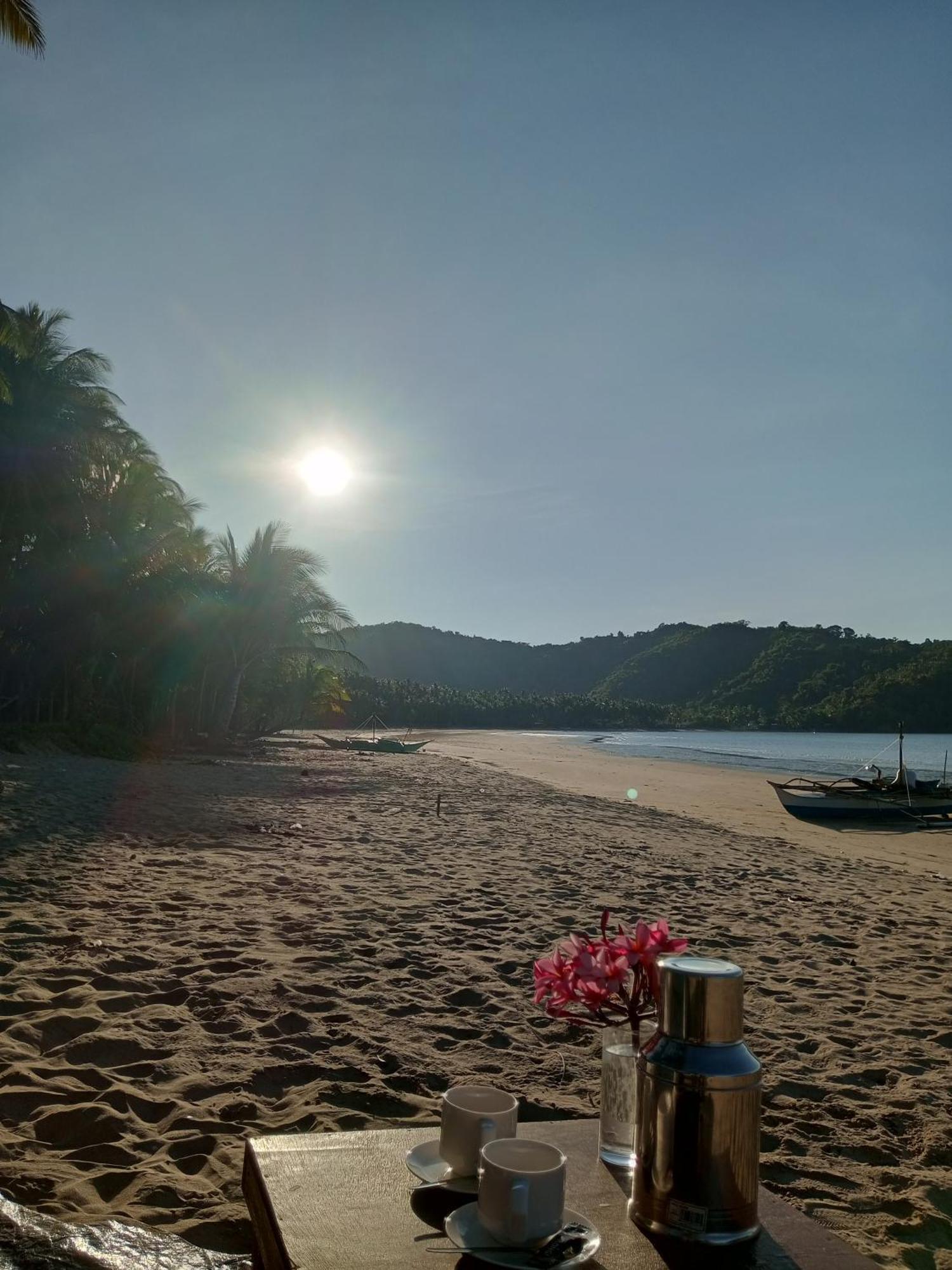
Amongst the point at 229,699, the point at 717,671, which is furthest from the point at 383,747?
the point at 717,671

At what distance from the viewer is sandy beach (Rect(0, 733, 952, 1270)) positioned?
274cm

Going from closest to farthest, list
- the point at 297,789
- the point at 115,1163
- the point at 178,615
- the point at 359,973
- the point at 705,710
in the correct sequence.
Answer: the point at 115,1163
the point at 359,973
the point at 297,789
the point at 178,615
the point at 705,710

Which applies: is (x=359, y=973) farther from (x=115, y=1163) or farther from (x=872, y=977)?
(x=872, y=977)

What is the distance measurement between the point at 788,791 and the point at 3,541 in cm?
1748

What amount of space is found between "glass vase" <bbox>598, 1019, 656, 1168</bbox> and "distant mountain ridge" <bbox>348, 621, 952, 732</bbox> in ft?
104

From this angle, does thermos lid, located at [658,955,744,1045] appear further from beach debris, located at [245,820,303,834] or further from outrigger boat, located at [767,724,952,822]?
outrigger boat, located at [767,724,952,822]

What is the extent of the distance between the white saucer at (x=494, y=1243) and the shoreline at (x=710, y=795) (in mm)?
9986

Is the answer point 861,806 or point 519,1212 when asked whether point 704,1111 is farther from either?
point 861,806

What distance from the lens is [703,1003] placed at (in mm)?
1303

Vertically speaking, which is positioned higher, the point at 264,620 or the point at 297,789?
the point at 264,620

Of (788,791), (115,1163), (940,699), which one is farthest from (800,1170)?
(940,699)

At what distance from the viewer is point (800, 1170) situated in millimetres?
2838

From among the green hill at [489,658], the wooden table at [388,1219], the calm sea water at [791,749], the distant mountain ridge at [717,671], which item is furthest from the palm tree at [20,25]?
the green hill at [489,658]

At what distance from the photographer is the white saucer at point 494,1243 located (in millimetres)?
1200
